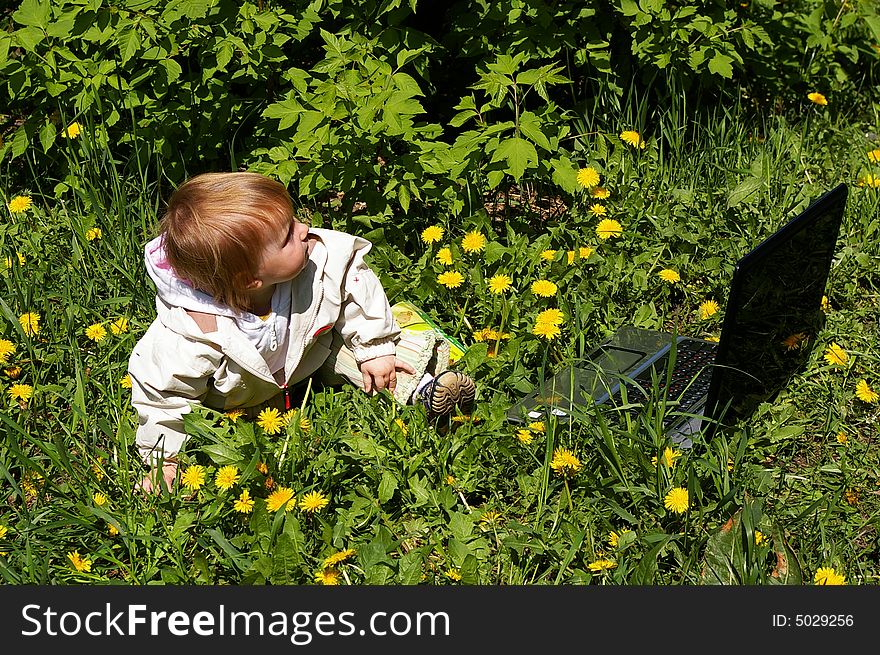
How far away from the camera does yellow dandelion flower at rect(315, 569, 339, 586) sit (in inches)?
90.5

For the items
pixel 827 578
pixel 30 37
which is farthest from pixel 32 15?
pixel 827 578

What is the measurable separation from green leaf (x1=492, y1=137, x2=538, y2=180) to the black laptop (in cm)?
59

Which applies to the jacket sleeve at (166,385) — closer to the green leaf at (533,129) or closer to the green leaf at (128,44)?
the green leaf at (128,44)

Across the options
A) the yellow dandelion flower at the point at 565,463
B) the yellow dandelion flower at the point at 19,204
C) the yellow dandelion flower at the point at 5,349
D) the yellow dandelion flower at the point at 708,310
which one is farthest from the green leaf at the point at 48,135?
the yellow dandelion flower at the point at 708,310

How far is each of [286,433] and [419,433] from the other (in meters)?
0.35

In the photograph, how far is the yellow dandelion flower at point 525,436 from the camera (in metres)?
2.61

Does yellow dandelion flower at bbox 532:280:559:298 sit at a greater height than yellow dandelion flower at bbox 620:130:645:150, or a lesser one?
lesser

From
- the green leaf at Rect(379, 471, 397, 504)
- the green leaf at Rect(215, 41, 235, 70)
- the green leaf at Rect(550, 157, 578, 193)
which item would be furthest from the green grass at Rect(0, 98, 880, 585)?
the green leaf at Rect(215, 41, 235, 70)

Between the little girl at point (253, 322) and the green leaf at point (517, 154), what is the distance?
1.59 feet

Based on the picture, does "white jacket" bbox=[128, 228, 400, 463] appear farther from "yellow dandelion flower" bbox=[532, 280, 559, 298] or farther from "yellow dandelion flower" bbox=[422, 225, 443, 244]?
"yellow dandelion flower" bbox=[532, 280, 559, 298]

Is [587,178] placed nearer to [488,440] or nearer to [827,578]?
[488,440]

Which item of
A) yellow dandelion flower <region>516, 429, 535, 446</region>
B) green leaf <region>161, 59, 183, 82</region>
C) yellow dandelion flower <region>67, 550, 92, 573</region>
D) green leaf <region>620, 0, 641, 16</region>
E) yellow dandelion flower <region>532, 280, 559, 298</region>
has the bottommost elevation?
yellow dandelion flower <region>67, 550, 92, 573</region>

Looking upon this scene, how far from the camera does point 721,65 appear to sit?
3.52m

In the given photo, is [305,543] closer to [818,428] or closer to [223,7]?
[818,428]
